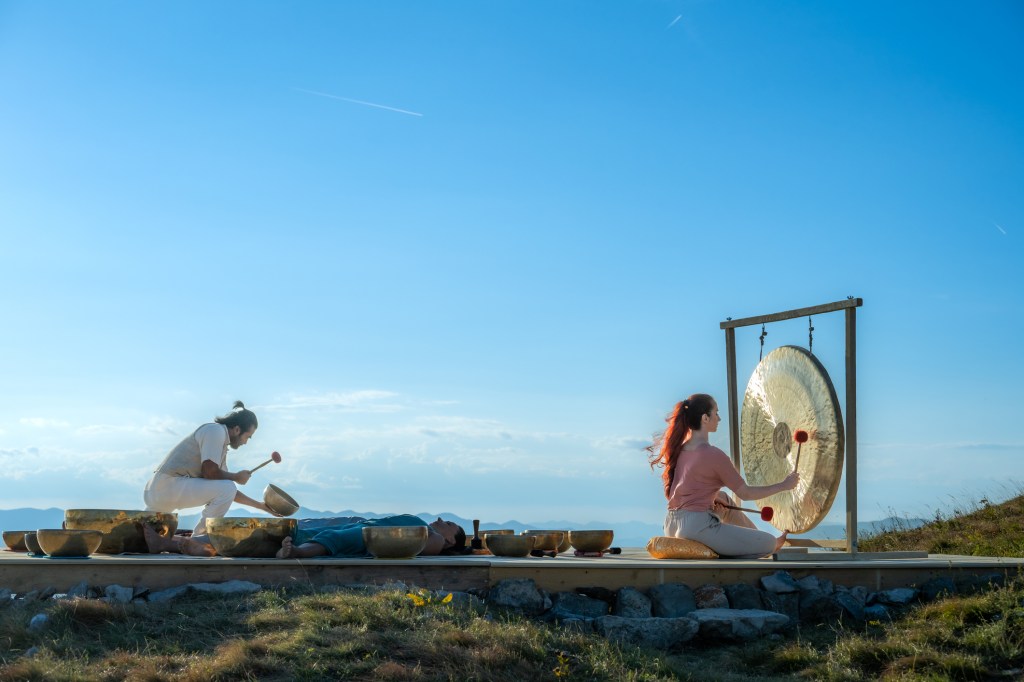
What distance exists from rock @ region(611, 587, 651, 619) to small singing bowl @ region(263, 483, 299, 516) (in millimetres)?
2854

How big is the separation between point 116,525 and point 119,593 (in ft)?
3.37

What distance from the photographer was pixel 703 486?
7734 mm

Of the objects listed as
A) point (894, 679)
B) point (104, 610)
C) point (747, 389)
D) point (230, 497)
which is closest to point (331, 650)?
point (104, 610)

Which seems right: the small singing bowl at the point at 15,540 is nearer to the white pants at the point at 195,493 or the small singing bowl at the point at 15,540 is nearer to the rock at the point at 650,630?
the white pants at the point at 195,493

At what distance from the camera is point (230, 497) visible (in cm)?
826

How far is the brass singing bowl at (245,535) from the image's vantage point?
22.4ft

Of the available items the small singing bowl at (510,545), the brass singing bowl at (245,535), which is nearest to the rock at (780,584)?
the small singing bowl at (510,545)

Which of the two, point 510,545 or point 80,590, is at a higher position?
point 510,545

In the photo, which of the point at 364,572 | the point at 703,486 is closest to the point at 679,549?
the point at 703,486

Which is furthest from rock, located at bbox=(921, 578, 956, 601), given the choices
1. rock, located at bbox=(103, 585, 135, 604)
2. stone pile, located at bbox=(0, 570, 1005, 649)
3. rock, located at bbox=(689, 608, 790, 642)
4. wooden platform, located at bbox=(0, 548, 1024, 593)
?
rock, located at bbox=(103, 585, 135, 604)

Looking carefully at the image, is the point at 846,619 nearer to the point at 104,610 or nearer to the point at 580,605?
the point at 580,605

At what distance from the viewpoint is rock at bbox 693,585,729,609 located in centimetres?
680

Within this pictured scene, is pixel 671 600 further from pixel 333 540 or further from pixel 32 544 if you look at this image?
pixel 32 544

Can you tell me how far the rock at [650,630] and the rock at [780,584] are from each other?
2.76ft
